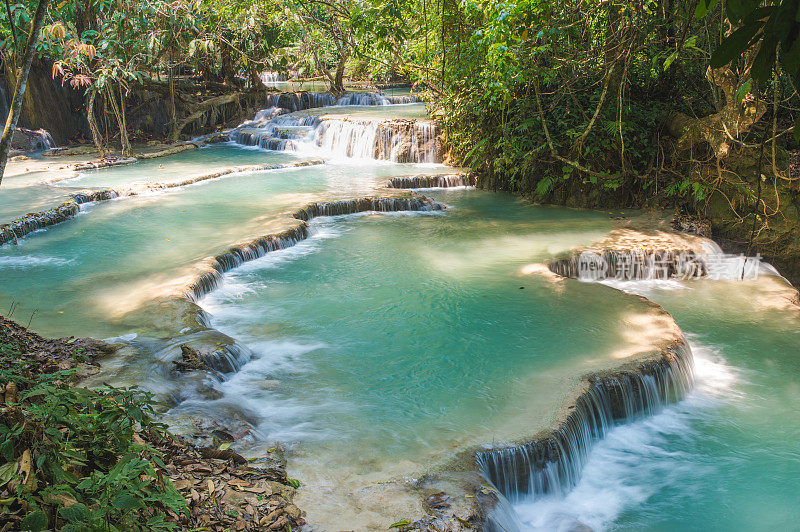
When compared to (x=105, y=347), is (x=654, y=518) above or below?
below

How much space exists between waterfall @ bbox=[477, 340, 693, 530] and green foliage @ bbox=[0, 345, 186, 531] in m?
1.99

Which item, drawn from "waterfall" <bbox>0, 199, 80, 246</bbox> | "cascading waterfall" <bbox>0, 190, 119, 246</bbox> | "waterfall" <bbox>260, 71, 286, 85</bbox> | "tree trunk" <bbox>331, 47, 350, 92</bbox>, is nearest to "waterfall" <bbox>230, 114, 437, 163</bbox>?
"tree trunk" <bbox>331, 47, 350, 92</bbox>

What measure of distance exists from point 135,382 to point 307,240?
5.30 meters

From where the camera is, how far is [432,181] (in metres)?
13.7

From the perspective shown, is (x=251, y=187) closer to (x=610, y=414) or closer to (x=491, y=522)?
(x=610, y=414)

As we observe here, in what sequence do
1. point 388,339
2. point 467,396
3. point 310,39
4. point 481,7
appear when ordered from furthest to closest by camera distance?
point 310,39, point 481,7, point 388,339, point 467,396

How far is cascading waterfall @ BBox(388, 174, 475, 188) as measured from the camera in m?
13.4

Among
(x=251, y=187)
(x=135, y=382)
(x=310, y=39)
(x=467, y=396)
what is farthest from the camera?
(x=310, y=39)

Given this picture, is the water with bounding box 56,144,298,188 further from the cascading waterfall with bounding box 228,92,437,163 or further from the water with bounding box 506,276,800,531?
the water with bounding box 506,276,800,531

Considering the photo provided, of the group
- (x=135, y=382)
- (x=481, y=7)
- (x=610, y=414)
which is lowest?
(x=610, y=414)

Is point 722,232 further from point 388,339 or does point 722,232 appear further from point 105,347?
point 105,347

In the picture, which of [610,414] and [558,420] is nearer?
[558,420]

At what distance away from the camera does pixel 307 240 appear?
1005 cm

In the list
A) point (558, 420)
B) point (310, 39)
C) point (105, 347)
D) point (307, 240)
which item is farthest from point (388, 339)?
point (310, 39)
